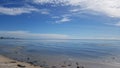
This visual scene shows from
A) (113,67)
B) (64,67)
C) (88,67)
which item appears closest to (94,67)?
(88,67)

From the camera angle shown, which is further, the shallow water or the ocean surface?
the shallow water

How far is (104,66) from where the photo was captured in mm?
28234

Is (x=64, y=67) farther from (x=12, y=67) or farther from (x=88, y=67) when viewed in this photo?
(x=12, y=67)

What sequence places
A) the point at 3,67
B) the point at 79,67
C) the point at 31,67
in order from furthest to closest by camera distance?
the point at 79,67
the point at 31,67
the point at 3,67

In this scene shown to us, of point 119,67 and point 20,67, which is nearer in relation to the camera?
point 20,67

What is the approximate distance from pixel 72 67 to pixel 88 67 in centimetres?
251

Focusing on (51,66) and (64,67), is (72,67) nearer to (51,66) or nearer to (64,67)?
(64,67)

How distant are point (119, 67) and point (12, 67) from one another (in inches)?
632

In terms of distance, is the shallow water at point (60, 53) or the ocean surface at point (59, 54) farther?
the shallow water at point (60, 53)

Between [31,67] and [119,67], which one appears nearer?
[31,67]

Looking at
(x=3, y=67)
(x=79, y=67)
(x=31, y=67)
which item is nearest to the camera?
(x=3, y=67)

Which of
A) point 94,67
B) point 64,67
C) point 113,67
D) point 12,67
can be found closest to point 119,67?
point 113,67

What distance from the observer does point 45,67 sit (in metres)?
27.3

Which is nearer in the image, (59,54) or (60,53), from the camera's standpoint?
(59,54)
